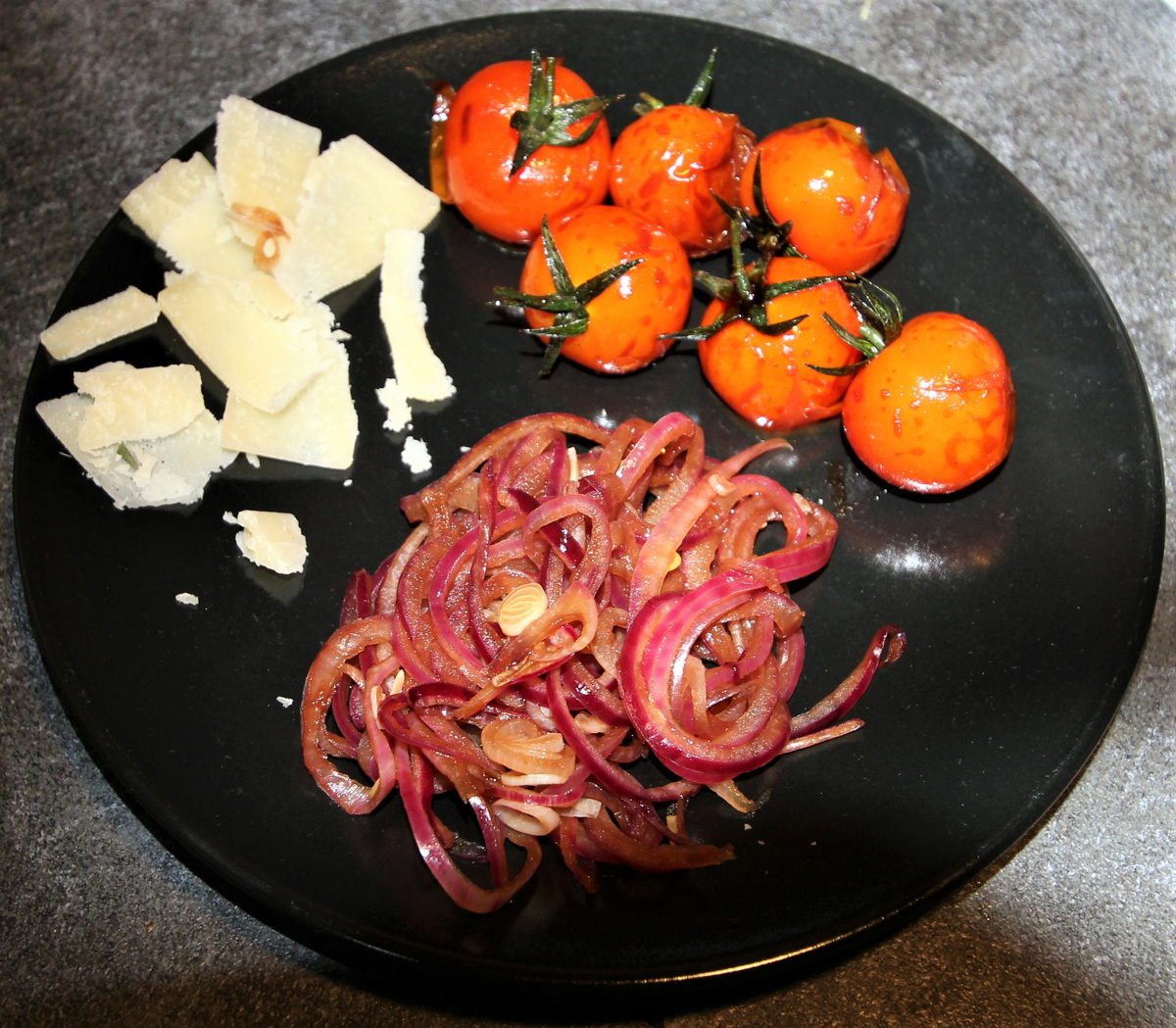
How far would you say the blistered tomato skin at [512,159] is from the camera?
192 cm

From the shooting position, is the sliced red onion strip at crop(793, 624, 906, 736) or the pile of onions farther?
the sliced red onion strip at crop(793, 624, 906, 736)

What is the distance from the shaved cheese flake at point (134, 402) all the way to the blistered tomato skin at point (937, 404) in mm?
1198

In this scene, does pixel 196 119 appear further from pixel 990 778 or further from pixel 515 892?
pixel 990 778

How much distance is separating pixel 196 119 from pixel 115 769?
1.72 m

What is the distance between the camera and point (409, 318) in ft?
6.48

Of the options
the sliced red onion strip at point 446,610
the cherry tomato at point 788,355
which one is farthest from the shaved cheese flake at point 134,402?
the cherry tomato at point 788,355

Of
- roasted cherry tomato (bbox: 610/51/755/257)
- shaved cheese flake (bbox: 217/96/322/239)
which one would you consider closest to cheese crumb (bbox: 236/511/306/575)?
shaved cheese flake (bbox: 217/96/322/239)

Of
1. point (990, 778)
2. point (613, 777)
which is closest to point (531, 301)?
point (613, 777)

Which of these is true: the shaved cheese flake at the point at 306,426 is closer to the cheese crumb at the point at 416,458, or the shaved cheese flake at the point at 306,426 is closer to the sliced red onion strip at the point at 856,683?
the cheese crumb at the point at 416,458

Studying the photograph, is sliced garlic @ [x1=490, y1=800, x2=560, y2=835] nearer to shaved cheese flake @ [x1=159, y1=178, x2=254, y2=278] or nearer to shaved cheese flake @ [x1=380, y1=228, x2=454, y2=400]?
shaved cheese flake @ [x1=380, y1=228, x2=454, y2=400]

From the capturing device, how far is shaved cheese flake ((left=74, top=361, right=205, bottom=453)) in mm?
1771

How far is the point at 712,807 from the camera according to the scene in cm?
164

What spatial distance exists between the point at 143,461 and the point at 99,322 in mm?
304

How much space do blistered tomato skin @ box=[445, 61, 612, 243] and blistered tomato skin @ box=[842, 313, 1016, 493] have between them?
65 cm
